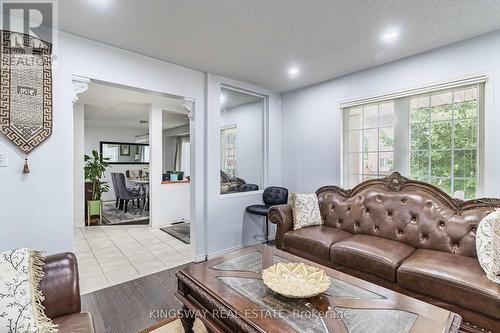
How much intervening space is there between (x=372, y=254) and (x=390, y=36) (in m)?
2.07

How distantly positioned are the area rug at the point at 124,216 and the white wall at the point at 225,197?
8.55 feet

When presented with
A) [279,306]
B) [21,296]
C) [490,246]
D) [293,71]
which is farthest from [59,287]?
[293,71]

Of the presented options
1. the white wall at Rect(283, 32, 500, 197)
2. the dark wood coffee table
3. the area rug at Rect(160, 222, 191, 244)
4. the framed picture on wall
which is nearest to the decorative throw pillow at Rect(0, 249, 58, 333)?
the dark wood coffee table

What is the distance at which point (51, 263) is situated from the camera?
4.76 ft

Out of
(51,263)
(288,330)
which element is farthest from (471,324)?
(51,263)

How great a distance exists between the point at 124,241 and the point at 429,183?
438cm

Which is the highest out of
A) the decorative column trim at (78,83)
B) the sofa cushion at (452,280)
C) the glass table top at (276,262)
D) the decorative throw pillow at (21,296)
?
the decorative column trim at (78,83)

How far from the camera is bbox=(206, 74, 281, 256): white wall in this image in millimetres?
3498

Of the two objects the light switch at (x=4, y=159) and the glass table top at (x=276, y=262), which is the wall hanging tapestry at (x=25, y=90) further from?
the glass table top at (x=276, y=262)

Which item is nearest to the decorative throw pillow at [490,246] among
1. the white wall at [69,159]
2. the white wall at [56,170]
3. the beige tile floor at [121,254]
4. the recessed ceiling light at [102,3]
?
the white wall at [69,159]

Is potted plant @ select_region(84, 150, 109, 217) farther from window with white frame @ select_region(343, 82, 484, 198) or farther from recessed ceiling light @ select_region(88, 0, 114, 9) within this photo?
window with white frame @ select_region(343, 82, 484, 198)

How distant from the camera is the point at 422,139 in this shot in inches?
117

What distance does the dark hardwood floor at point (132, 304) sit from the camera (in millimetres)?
2062

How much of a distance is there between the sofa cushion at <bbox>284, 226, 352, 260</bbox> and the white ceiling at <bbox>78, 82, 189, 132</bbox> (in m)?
2.24
